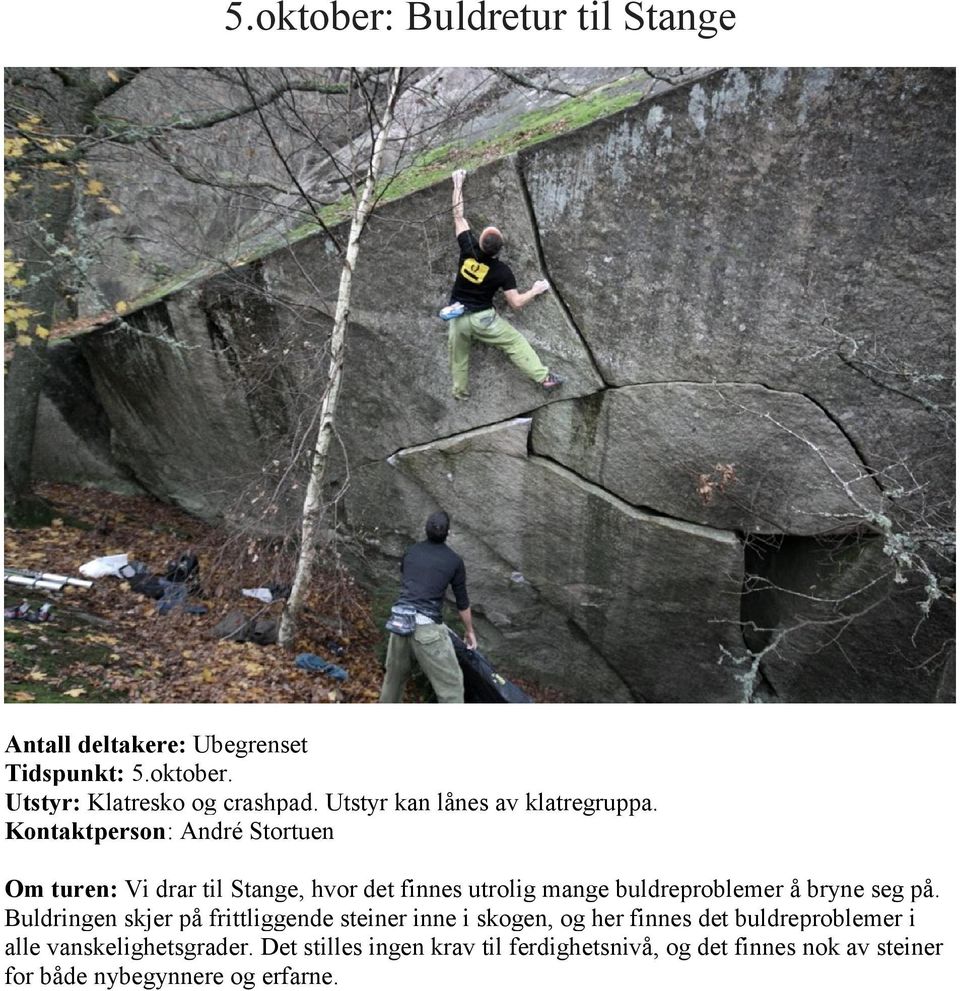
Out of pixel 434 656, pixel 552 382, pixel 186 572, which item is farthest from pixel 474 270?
pixel 186 572

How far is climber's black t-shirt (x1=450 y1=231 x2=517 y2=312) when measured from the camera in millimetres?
7055

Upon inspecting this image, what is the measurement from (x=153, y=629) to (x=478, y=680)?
317 centimetres

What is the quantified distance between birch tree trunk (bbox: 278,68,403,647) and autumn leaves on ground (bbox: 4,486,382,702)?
0.60 metres

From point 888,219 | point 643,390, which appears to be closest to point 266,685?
point 643,390

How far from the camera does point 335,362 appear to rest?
23.2 feet

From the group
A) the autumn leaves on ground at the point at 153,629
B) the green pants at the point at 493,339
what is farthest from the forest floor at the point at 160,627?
the green pants at the point at 493,339

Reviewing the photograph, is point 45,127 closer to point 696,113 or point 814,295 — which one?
point 696,113

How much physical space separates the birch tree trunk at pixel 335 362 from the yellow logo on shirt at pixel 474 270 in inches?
35.9

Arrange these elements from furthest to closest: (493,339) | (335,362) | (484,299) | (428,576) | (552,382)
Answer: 1. (552,382)
2. (493,339)
3. (484,299)
4. (335,362)
5. (428,576)

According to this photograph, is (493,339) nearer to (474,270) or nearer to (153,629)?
(474,270)

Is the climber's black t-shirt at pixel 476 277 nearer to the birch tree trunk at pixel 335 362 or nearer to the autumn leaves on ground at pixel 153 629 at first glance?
the birch tree trunk at pixel 335 362

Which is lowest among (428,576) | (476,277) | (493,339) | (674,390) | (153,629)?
(153,629)

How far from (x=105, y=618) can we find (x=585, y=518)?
4.67 metres

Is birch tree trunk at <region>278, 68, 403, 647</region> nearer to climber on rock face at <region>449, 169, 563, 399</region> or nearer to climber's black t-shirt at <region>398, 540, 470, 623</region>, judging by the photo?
climber on rock face at <region>449, 169, 563, 399</region>
